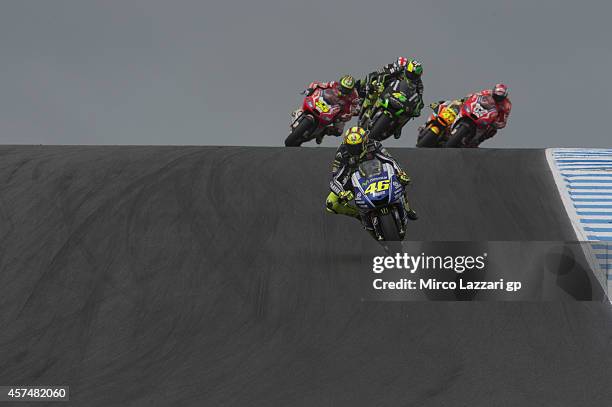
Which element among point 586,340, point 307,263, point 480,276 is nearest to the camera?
point 586,340

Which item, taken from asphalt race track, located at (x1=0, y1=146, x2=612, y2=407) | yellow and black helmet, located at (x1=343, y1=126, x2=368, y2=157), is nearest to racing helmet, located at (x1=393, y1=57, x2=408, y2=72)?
asphalt race track, located at (x1=0, y1=146, x2=612, y2=407)

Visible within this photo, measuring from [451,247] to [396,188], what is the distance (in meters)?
1.14

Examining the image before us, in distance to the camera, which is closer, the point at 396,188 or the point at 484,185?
the point at 396,188

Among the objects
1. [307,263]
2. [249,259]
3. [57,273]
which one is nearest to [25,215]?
[57,273]

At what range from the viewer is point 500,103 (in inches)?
771

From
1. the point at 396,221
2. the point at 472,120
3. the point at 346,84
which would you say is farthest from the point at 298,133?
the point at 396,221

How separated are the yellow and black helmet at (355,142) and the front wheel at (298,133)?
7576 mm

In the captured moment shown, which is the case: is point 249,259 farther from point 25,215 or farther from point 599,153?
point 599,153

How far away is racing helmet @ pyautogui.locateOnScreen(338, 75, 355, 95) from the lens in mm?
19484

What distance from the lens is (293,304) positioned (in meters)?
11.2

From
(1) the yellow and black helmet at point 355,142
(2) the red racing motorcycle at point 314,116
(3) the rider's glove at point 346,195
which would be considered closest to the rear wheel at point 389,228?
(3) the rider's glove at point 346,195

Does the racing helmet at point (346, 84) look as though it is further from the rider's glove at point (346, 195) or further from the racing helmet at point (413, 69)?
the rider's glove at point (346, 195)

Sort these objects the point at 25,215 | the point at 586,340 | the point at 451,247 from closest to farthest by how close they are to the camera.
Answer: the point at 586,340
the point at 451,247
the point at 25,215

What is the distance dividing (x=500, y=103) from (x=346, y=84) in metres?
3.64
